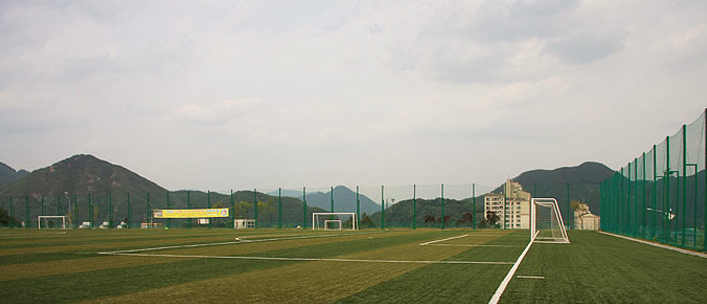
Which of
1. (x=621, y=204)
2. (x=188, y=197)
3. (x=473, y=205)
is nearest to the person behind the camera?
(x=621, y=204)

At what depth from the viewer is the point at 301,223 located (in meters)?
50.4

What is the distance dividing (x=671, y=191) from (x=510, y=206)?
25.6 meters

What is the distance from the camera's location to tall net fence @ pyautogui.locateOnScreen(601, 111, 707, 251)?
48.0ft

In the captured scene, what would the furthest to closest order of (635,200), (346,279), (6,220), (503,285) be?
1. (6,220)
2. (635,200)
3. (346,279)
4. (503,285)

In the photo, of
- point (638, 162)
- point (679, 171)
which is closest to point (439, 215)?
point (638, 162)

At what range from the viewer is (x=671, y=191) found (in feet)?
58.9

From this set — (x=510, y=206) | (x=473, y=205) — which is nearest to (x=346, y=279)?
(x=510, y=206)

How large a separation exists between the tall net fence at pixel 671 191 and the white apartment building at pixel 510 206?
13.0m

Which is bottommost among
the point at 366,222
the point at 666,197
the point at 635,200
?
the point at 366,222

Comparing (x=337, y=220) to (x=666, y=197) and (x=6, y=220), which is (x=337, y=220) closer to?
(x=666, y=197)

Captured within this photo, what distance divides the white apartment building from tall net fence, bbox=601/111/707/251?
13.0 meters

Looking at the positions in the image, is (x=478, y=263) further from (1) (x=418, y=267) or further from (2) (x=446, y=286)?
(2) (x=446, y=286)

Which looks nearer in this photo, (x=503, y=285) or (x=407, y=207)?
(x=503, y=285)

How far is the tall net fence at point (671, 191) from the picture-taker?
14.6 m
